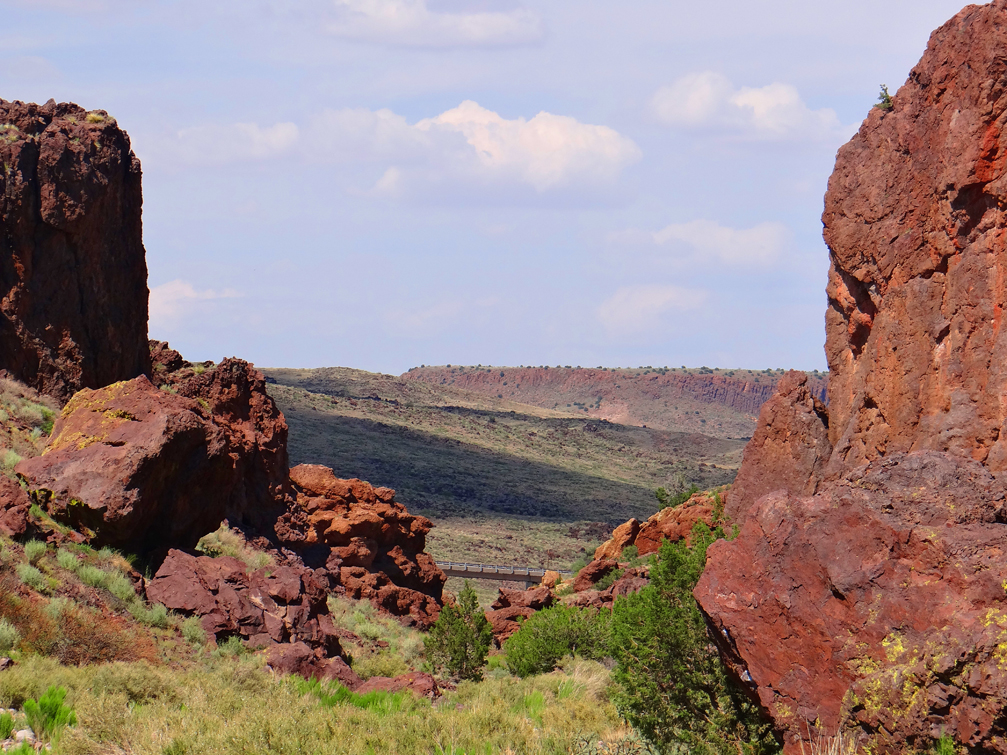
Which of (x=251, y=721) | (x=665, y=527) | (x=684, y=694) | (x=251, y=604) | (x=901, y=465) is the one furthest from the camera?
(x=665, y=527)

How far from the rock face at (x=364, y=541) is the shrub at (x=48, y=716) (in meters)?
15.0

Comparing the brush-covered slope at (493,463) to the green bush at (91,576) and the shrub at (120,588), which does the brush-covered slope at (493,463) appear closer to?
the shrub at (120,588)

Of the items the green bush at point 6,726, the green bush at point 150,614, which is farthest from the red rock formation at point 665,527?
the green bush at point 6,726

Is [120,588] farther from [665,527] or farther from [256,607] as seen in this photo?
[665,527]

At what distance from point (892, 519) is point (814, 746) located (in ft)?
5.93

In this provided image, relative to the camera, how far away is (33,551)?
1314cm

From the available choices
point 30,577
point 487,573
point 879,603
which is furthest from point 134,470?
point 487,573

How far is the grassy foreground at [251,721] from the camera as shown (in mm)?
7641

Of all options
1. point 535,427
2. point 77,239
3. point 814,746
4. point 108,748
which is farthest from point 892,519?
point 535,427

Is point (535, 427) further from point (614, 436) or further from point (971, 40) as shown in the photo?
point (971, 40)

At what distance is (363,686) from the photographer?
555 inches

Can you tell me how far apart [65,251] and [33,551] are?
28.7 ft

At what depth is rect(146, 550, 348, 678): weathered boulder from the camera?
47.4ft

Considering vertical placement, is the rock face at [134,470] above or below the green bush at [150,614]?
above
